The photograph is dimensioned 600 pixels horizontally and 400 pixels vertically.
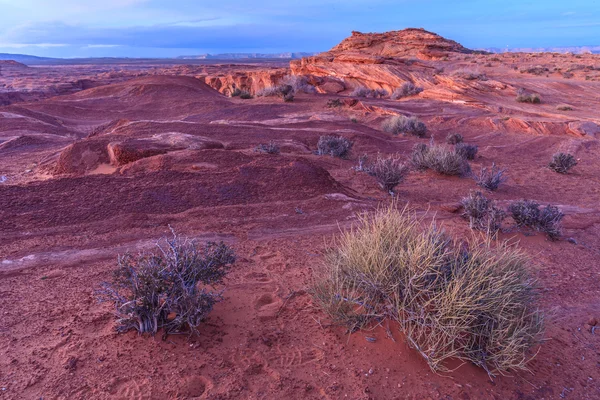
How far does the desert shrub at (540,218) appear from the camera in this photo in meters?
6.10

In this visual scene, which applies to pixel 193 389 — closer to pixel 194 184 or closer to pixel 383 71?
pixel 194 184

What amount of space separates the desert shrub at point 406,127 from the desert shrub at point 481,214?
9022 mm

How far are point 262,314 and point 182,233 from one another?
2385 mm

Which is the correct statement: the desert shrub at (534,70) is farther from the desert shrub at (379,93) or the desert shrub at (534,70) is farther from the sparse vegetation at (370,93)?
the sparse vegetation at (370,93)

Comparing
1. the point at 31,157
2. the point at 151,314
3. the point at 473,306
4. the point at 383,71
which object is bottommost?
the point at 31,157

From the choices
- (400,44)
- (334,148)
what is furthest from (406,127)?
(400,44)

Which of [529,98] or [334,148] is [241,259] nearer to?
[334,148]

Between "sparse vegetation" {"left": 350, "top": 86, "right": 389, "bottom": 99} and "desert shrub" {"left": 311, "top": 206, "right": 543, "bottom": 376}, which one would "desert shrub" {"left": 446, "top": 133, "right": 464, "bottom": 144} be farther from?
"desert shrub" {"left": 311, "top": 206, "right": 543, "bottom": 376}

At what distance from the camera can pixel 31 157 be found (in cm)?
1099

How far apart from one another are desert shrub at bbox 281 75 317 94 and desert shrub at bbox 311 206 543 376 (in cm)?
2246

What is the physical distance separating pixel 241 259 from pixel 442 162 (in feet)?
20.3

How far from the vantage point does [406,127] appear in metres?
15.3

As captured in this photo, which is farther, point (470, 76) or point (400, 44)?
point (400, 44)

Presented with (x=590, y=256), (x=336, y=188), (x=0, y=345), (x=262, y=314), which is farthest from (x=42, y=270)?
(x=590, y=256)
